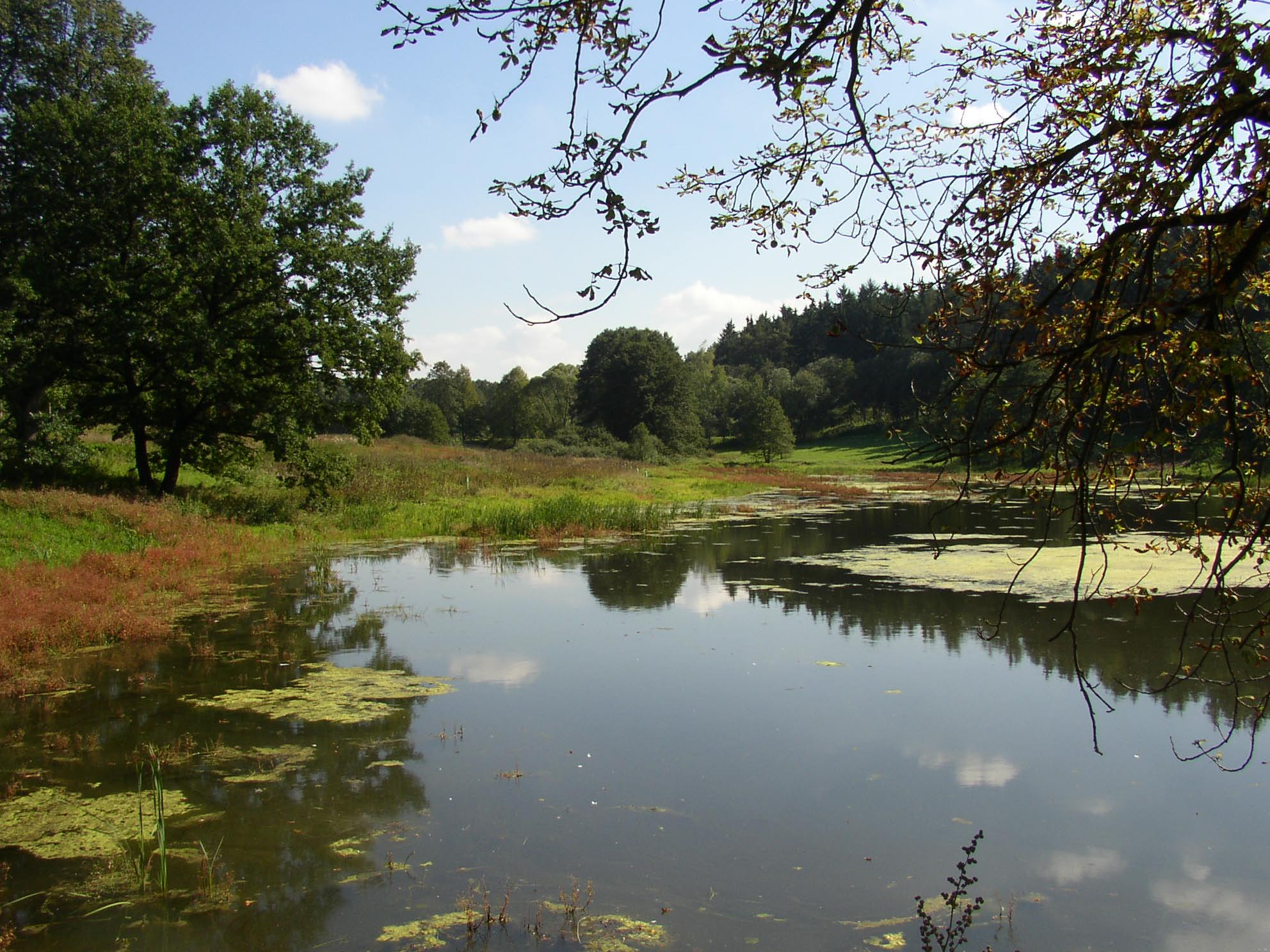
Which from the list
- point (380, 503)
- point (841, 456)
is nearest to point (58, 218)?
point (380, 503)

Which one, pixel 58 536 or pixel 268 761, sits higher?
pixel 58 536

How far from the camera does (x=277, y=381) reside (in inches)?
757

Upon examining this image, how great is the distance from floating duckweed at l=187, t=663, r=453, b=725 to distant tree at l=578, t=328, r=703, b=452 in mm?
52755

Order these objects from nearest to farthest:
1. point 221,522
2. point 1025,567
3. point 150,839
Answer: point 150,839 < point 1025,567 < point 221,522

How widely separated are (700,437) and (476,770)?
5933 cm

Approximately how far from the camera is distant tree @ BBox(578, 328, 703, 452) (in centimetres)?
6356

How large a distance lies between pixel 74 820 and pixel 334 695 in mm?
2863

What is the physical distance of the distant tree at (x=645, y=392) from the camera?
209ft

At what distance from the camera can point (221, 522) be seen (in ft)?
59.9

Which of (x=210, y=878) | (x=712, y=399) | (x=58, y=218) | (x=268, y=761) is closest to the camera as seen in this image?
(x=210, y=878)

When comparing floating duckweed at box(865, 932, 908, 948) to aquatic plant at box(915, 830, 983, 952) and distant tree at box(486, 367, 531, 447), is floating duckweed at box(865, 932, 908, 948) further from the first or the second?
distant tree at box(486, 367, 531, 447)

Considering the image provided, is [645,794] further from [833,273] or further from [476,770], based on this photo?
[833,273]

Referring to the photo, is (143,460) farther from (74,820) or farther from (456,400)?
(456,400)

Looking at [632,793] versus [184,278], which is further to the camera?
[184,278]
